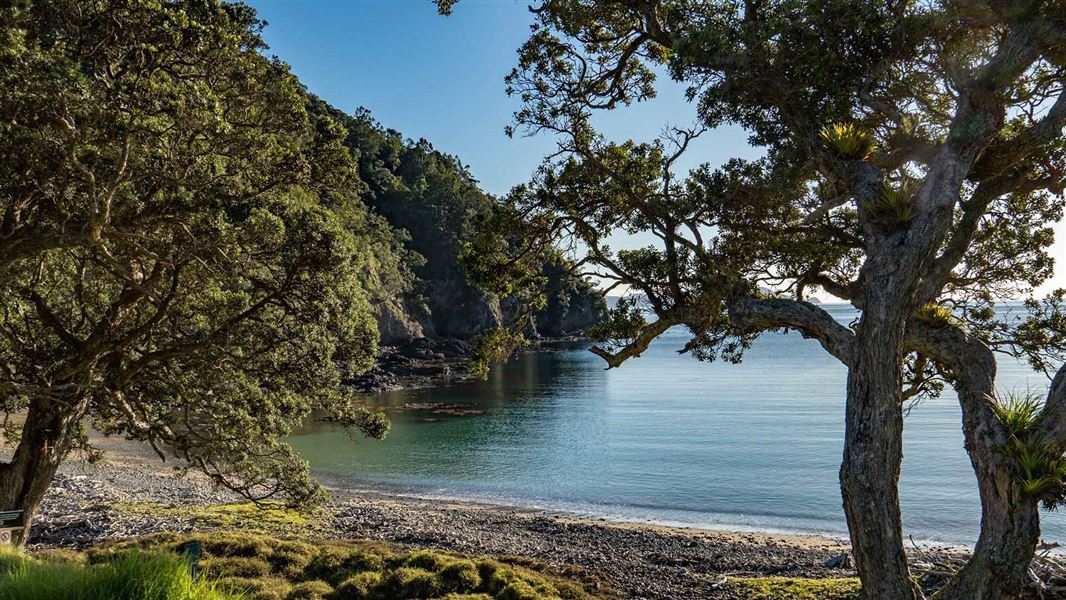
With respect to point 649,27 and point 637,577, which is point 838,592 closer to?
point 637,577

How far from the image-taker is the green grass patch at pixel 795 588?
11312 millimetres

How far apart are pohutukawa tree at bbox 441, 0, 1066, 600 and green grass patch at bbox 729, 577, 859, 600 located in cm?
443

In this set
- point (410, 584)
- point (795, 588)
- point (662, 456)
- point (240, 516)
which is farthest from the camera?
point (662, 456)

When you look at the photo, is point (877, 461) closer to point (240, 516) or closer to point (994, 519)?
point (994, 519)

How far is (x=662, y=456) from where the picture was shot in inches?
1196

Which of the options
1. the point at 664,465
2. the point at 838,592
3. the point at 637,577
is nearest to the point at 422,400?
the point at 664,465

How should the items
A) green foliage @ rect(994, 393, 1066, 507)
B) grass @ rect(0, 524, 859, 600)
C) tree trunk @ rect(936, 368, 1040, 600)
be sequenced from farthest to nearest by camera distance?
grass @ rect(0, 524, 859, 600), tree trunk @ rect(936, 368, 1040, 600), green foliage @ rect(994, 393, 1066, 507)

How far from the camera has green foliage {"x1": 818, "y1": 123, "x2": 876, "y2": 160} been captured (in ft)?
22.8

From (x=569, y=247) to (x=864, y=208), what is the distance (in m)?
4.03

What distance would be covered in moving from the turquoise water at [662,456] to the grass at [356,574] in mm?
11491

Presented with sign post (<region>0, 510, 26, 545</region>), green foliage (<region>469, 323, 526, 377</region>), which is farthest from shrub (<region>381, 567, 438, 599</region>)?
sign post (<region>0, 510, 26, 545</region>)

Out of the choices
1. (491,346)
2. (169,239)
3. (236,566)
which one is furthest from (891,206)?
(236,566)

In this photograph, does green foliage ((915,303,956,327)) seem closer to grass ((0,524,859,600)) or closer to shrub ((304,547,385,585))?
grass ((0,524,859,600))

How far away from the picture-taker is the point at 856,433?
20.9 feet
